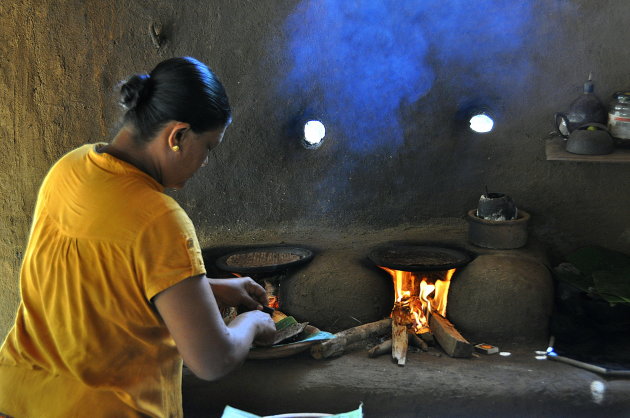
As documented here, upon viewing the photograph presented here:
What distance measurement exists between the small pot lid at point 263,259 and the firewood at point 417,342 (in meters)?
0.80

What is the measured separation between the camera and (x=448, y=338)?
3.52 m

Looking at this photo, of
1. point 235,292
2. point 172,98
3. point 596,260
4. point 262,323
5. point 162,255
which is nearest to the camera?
point 162,255

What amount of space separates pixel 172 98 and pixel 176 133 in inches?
3.6

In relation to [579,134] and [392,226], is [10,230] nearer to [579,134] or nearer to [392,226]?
[392,226]

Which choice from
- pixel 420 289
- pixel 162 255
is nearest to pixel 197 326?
pixel 162 255

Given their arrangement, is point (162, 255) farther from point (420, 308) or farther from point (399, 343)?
point (420, 308)

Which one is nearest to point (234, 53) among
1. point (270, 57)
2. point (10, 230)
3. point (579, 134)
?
point (270, 57)

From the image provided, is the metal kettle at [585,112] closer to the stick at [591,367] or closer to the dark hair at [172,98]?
the stick at [591,367]

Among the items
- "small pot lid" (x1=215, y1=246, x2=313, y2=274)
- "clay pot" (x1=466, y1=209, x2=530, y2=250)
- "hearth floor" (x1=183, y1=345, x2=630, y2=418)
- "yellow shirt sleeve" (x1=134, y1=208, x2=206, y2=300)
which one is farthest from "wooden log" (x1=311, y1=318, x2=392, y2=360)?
"yellow shirt sleeve" (x1=134, y1=208, x2=206, y2=300)

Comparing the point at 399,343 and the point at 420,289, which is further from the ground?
the point at 420,289

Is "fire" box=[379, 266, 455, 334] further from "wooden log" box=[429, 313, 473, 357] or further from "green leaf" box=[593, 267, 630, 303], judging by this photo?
"green leaf" box=[593, 267, 630, 303]

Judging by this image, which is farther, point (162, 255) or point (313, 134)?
point (313, 134)

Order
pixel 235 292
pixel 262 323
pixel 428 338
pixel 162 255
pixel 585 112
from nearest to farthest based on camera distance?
pixel 162 255 < pixel 262 323 < pixel 235 292 < pixel 428 338 < pixel 585 112

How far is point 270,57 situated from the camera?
423 centimetres
